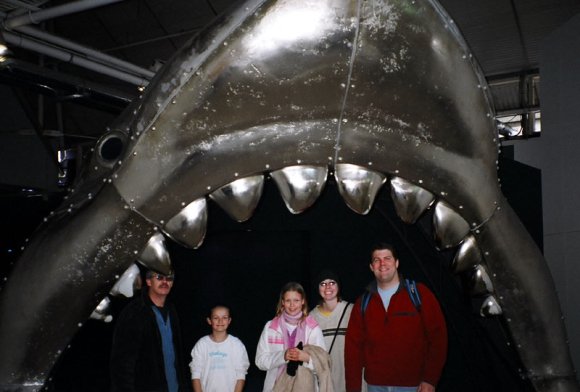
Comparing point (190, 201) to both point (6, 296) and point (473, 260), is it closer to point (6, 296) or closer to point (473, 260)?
point (6, 296)

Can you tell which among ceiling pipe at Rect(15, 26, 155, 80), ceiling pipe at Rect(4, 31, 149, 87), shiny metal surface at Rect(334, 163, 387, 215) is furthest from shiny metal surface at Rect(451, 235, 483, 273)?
ceiling pipe at Rect(4, 31, 149, 87)

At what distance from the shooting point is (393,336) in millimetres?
3955

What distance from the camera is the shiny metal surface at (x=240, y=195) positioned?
1442mm

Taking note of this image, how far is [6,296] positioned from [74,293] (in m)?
0.20

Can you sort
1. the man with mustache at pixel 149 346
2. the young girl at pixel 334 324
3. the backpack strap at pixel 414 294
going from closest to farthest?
the man with mustache at pixel 149 346 < the backpack strap at pixel 414 294 < the young girl at pixel 334 324

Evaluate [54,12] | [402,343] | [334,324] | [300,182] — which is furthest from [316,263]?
[300,182]

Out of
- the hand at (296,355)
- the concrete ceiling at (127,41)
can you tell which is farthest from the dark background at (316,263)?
the concrete ceiling at (127,41)

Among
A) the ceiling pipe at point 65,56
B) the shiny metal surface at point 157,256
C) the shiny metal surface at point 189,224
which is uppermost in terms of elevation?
the ceiling pipe at point 65,56

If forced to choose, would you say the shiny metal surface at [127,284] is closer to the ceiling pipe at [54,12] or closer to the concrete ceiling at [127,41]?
the concrete ceiling at [127,41]

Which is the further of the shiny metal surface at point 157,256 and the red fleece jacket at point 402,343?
the red fleece jacket at point 402,343

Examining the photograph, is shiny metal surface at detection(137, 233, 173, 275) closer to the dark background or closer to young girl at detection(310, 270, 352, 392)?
young girl at detection(310, 270, 352, 392)

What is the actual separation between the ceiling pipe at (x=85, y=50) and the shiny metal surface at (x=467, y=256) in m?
9.26

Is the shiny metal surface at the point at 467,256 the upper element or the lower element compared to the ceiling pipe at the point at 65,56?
lower

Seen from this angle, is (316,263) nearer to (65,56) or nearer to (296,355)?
(296,355)
